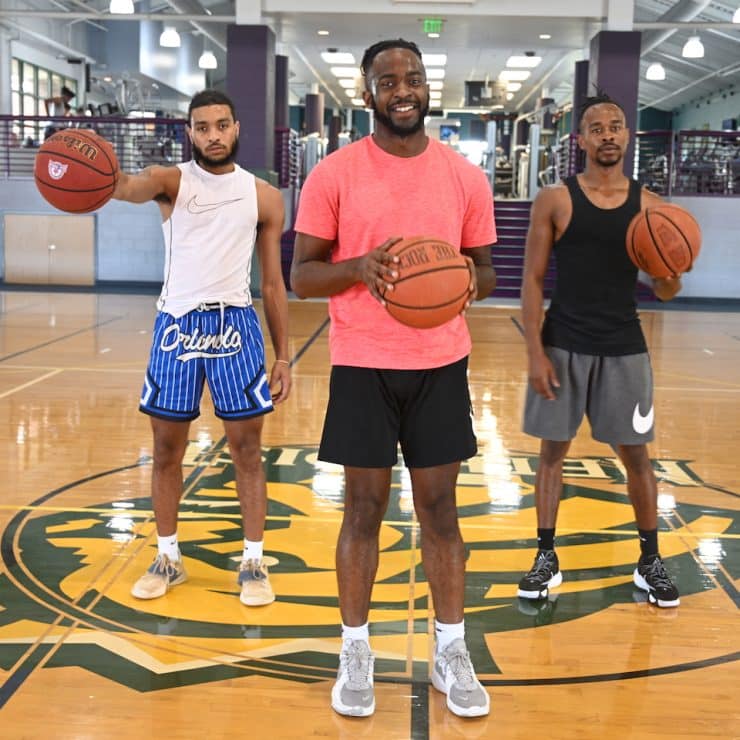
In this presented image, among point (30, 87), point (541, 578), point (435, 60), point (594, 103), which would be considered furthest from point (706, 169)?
point (30, 87)

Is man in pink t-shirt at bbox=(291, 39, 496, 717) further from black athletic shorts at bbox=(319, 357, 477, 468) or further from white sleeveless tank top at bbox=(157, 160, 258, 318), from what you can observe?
white sleeveless tank top at bbox=(157, 160, 258, 318)

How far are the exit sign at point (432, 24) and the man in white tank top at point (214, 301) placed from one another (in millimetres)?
12420

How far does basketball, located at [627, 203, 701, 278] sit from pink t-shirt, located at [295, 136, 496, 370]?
28.8 inches

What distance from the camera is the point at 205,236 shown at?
10.3 feet

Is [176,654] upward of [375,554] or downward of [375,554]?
downward

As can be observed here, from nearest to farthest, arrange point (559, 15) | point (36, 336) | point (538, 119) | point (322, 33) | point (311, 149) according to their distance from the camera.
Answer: point (36, 336) < point (559, 15) < point (322, 33) < point (311, 149) < point (538, 119)

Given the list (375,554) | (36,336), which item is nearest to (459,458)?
(375,554)

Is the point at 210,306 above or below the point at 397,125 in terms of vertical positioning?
below

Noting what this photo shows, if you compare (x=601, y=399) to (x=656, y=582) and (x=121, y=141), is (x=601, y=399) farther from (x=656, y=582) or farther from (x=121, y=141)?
(x=121, y=141)

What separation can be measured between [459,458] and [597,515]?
79.6 inches

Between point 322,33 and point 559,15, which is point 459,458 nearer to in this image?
point 559,15

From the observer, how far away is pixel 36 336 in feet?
32.3

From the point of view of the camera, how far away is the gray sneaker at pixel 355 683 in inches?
98.2

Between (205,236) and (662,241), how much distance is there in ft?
4.26
